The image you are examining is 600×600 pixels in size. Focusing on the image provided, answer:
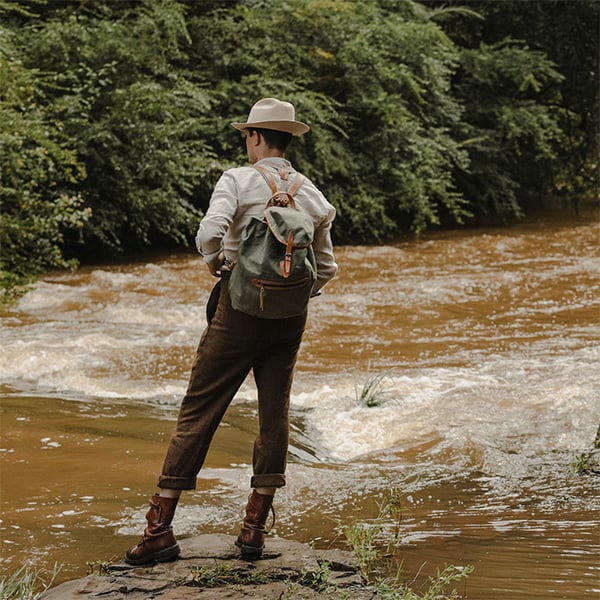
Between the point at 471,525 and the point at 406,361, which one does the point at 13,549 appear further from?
the point at 406,361

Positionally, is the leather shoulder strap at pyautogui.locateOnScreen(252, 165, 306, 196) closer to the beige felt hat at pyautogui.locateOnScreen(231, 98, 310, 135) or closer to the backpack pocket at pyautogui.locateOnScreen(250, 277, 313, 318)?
the beige felt hat at pyautogui.locateOnScreen(231, 98, 310, 135)

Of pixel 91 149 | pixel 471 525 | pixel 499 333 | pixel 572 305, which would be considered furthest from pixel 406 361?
pixel 91 149

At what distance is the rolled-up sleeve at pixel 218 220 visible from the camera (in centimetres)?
325

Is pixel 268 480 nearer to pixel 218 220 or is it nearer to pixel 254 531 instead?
pixel 254 531

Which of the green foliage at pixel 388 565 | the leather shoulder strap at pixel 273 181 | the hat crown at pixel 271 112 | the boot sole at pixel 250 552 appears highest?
the hat crown at pixel 271 112

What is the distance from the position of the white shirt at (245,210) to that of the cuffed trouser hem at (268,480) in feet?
2.43

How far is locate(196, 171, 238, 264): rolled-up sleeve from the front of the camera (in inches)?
128

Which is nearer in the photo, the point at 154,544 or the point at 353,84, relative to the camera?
the point at 154,544

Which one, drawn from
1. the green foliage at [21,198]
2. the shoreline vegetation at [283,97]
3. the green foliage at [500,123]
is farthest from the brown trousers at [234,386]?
the green foliage at [500,123]

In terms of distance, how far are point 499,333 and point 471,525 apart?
17.2 feet

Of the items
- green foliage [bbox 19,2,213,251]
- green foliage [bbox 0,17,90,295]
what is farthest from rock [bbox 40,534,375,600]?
green foliage [bbox 19,2,213,251]

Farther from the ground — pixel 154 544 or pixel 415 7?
pixel 415 7

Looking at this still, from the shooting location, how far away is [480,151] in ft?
59.6

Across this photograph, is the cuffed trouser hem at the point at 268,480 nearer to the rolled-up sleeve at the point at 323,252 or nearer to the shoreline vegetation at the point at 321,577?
the shoreline vegetation at the point at 321,577
